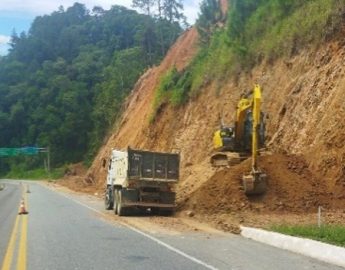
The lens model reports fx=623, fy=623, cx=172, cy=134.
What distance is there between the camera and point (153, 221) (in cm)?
2072

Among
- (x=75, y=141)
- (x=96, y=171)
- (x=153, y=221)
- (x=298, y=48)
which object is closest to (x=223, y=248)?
(x=153, y=221)

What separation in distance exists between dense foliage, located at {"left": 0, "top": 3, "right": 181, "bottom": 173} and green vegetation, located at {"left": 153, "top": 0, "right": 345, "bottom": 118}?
157 ft

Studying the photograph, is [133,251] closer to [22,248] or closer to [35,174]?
[22,248]

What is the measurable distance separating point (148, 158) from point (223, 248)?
1070 cm

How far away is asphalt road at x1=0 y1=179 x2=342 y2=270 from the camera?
10.9 meters

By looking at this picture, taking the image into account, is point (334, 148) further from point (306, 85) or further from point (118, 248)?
point (118, 248)

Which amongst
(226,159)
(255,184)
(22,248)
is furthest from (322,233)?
(226,159)

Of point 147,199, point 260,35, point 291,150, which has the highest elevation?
point 260,35

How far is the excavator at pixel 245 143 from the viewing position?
73.9 ft

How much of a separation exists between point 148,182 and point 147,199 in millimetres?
644

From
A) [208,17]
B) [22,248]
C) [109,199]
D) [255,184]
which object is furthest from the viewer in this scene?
[208,17]

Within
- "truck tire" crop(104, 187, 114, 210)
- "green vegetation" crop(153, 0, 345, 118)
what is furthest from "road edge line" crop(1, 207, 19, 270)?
"green vegetation" crop(153, 0, 345, 118)

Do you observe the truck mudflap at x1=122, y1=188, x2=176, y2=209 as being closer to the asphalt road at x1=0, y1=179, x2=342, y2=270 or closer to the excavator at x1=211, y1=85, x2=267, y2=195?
the excavator at x1=211, y1=85, x2=267, y2=195

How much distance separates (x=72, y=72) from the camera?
129m
